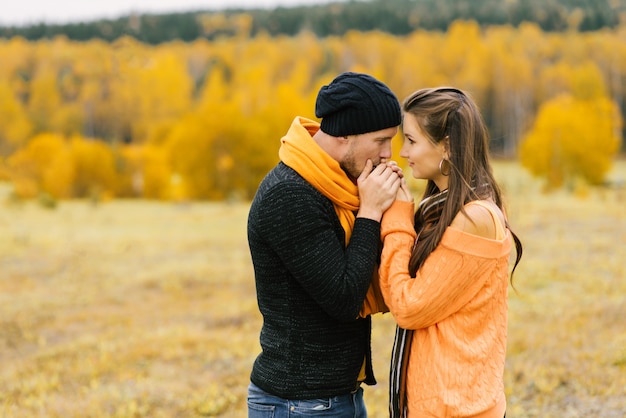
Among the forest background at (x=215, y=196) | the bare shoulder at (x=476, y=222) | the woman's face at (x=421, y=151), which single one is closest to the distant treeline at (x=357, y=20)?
the forest background at (x=215, y=196)

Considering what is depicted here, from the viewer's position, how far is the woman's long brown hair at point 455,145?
2.20 meters

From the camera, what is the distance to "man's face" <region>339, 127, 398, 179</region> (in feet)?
7.29

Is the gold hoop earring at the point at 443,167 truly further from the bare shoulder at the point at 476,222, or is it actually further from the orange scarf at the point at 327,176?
the orange scarf at the point at 327,176

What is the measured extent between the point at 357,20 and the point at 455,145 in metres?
104

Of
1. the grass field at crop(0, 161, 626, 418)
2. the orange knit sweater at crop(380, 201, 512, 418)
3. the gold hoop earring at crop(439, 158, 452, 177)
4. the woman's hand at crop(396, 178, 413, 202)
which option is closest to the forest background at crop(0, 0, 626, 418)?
the grass field at crop(0, 161, 626, 418)

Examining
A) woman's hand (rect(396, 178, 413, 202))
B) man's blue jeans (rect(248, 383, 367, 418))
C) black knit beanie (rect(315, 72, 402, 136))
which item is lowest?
man's blue jeans (rect(248, 383, 367, 418))

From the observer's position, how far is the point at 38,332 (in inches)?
349

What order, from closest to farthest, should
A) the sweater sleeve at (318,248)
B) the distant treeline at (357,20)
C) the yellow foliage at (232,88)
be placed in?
the sweater sleeve at (318,248), the yellow foliage at (232,88), the distant treeline at (357,20)

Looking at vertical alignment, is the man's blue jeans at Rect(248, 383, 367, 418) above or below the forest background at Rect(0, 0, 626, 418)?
above

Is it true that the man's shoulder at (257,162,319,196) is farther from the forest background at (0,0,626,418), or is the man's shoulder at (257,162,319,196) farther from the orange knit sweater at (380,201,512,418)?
the forest background at (0,0,626,418)

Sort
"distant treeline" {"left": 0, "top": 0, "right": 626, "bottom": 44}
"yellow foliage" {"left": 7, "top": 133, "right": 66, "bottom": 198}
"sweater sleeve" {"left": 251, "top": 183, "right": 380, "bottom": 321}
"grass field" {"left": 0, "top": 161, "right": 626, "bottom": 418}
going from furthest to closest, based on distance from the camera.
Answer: "distant treeline" {"left": 0, "top": 0, "right": 626, "bottom": 44}, "yellow foliage" {"left": 7, "top": 133, "right": 66, "bottom": 198}, "grass field" {"left": 0, "top": 161, "right": 626, "bottom": 418}, "sweater sleeve" {"left": 251, "top": 183, "right": 380, "bottom": 321}

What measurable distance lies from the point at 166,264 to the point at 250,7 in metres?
121

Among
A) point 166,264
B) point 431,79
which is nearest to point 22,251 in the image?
point 166,264

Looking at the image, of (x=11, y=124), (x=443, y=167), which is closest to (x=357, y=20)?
(x=11, y=124)
